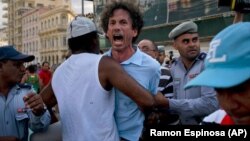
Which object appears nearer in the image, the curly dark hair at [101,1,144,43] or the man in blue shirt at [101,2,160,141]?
the man in blue shirt at [101,2,160,141]

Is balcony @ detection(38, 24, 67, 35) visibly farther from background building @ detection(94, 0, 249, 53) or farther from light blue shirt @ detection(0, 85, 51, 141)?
light blue shirt @ detection(0, 85, 51, 141)

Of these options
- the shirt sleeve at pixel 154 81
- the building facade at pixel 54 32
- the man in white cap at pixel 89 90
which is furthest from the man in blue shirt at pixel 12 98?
the building facade at pixel 54 32

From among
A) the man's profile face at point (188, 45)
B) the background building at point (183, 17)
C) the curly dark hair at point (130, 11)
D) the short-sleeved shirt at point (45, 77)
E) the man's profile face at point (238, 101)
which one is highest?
the background building at point (183, 17)

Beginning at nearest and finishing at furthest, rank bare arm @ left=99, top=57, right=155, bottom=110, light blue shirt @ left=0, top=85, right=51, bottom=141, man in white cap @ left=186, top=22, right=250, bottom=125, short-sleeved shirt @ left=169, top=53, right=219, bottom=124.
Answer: man in white cap @ left=186, top=22, right=250, bottom=125 < bare arm @ left=99, top=57, right=155, bottom=110 < short-sleeved shirt @ left=169, top=53, right=219, bottom=124 < light blue shirt @ left=0, top=85, right=51, bottom=141

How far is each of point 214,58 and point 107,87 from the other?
108cm

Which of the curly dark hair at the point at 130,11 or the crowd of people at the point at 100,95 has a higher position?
the curly dark hair at the point at 130,11

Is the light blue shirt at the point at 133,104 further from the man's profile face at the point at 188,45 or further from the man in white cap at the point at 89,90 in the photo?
the man's profile face at the point at 188,45

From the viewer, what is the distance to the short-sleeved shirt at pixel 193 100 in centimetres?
256

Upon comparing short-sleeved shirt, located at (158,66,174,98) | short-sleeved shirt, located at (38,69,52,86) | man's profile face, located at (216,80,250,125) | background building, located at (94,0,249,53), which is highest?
background building, located at (94,0,249,53)

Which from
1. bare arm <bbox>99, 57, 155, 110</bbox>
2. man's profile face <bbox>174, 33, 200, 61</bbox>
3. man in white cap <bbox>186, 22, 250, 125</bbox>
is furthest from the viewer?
man's profile face <bbox>174, 33, 200, 61</bbox>

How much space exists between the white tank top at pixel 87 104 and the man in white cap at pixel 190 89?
42 cm

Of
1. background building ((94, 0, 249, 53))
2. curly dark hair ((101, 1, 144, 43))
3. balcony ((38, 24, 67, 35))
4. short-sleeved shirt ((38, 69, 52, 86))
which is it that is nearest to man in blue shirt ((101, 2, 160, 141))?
curly dark hair ((101, 1, 144, 43))

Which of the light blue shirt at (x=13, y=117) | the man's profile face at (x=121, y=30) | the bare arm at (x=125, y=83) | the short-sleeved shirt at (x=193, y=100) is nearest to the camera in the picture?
the bare arm at (x=125, y=83)

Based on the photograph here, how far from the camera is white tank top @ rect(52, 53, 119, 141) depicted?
2.11m
